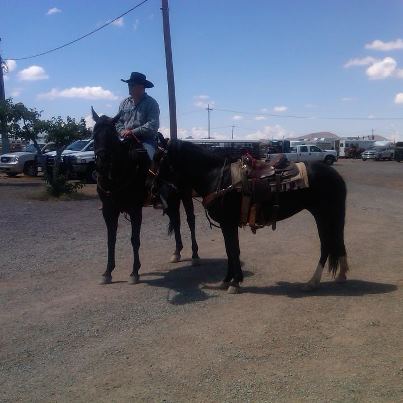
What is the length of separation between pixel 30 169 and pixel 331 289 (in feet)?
76.8

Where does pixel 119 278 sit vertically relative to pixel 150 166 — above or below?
below

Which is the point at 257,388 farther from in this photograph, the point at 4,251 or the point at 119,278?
the point at 4,251

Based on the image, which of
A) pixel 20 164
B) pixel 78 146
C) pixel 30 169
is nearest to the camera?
pixel 78 146

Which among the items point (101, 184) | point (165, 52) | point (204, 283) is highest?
point (165, 52)

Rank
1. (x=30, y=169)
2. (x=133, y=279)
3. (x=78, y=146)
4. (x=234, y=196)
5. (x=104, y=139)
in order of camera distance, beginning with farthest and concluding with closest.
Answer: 1. (x=30, y=169)
2. (x=78, y=146)
3. (x=133, y=279)
4. (x=234, y=196)
5. (x=104, y=139)

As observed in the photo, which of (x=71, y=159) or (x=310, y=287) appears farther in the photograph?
(x=71, y=159)

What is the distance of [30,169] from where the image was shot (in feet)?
87.8

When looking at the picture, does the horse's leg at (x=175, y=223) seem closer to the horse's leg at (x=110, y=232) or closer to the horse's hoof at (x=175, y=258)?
the horse's hoof at (x=175, y=258)

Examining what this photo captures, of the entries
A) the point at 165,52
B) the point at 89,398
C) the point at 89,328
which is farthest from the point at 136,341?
the point at 165,52

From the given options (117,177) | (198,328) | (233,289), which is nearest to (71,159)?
(117,177)

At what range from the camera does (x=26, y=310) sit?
5.38 metres

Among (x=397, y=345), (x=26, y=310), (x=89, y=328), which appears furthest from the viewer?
(x=26, y=310)

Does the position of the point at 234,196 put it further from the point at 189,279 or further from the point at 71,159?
the point at 71,159

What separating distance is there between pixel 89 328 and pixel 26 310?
967 mm
